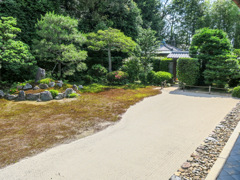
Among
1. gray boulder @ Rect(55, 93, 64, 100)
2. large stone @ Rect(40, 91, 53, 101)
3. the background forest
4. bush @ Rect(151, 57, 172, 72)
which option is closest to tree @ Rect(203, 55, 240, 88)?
bush @ Rect(151, 57, 172, 72)

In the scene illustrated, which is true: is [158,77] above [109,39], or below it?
below

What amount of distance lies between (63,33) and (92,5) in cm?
729

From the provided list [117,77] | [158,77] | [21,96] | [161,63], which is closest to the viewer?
[21,96]

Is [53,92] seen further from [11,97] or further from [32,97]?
[11,97]

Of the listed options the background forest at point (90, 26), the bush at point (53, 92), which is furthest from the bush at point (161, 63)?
the bush at point (53, 92)

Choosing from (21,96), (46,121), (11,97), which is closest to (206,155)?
(46,121)

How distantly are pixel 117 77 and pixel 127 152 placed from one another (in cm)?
1083

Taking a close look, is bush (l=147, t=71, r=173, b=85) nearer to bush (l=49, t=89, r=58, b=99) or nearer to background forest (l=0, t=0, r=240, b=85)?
background forest (l=0, t=0, r=240, b=85)

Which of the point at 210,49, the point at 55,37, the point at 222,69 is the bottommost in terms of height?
the point at 222,69

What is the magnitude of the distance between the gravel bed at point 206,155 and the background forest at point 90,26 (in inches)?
418

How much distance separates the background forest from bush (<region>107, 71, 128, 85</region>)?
4.36ft

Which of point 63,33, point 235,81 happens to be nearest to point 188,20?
point 235,81

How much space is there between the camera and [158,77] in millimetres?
15789

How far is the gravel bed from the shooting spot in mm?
3340
